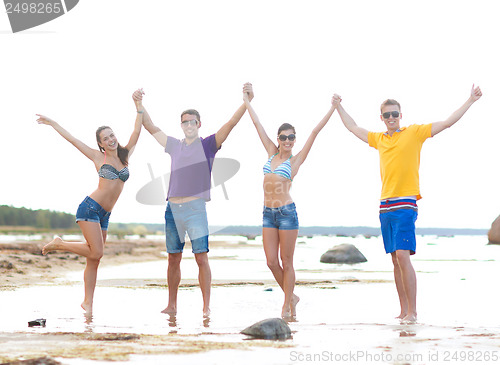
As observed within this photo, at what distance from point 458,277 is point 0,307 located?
9733 millimetres

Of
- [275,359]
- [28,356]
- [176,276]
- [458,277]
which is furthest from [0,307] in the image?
[458,277]

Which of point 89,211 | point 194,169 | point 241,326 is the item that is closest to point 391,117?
point 194,169

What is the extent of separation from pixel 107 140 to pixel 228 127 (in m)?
1.50

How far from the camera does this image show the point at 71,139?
7066mm

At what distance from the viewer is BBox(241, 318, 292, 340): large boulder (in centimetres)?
495

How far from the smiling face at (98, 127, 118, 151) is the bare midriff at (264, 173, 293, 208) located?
1.94 meters

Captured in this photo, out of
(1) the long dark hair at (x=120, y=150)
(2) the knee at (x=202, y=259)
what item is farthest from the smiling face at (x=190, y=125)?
(2) the knee at (x=202, y=259)

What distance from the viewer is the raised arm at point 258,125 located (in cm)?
695

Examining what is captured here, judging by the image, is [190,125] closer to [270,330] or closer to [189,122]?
[189,122]

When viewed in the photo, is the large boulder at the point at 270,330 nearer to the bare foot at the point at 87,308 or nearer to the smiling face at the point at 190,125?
the bare foot at the point at 87,308

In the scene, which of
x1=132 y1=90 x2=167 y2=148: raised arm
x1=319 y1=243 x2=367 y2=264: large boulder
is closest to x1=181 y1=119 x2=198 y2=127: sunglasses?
x1=132 y1=90 x2=167 y2=148: raised arm

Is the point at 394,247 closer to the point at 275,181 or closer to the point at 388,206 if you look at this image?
the point at 388,206

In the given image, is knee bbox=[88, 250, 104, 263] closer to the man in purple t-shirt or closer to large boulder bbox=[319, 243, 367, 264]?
the man in purple t-shirt

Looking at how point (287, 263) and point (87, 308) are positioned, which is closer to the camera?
point (287, 263)
